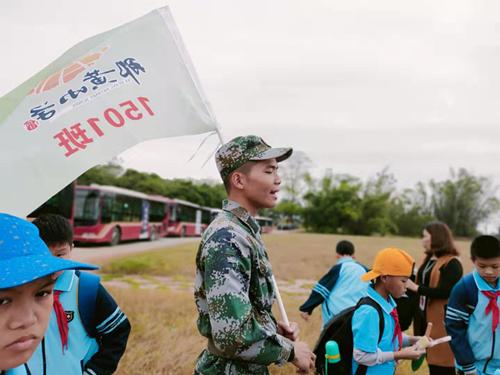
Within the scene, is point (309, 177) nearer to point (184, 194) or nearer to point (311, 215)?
point (311, 215)

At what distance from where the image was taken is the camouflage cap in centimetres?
201

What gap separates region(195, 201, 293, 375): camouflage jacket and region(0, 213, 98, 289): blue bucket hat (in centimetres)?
64

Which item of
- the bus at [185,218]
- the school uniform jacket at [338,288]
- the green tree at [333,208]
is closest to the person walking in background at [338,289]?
the school uniform jacket at [338,288]

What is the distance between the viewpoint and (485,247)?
305 centimetres

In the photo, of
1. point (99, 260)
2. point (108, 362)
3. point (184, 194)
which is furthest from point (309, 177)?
point (108, 362)

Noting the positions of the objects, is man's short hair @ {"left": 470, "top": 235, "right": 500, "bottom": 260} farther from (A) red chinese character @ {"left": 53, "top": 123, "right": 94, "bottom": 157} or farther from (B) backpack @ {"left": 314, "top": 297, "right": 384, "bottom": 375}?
(A) red chinese character @ {"left": 53, "top": 123, "right": 94, "bottom": 157}

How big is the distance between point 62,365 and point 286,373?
3.12 meters

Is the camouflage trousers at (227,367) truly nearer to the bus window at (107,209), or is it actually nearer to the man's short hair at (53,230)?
the man's short hair at (53,230)

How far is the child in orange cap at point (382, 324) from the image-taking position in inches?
108

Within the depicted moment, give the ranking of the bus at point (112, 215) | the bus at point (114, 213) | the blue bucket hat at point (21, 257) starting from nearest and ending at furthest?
the blue bucket hat at point (21, 257), the bus at point (114, 213), the bus at point (112, 215)

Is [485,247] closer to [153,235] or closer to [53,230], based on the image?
[53,230]

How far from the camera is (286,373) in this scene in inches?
191

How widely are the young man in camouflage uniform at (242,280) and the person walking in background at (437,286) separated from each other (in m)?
2.40

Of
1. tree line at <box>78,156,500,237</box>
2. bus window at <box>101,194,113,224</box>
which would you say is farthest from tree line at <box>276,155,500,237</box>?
bus window at <box>101,194,113,224</box>
